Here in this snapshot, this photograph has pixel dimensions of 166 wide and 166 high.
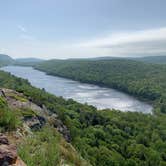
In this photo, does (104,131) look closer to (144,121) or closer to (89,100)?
(144,121)

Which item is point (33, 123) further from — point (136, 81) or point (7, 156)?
point (136, 81)

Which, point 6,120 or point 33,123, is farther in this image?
point 33,123

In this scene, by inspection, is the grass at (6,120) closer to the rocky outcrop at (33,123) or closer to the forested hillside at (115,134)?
the rocky outcrop at (33,123)

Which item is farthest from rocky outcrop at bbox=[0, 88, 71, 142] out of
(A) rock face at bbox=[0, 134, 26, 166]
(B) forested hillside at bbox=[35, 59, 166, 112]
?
(B) forested hillside at bbox=[35, 59, 166, 112]

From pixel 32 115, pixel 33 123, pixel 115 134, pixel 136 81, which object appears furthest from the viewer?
pixel 136 81

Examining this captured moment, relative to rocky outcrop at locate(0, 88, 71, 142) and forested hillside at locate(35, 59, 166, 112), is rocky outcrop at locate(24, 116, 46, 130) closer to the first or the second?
rocky outcrop at locate(0, 88, 71, 142)

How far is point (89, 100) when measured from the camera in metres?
106

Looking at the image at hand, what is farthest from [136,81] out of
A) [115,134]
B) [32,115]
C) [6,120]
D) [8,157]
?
[8,157]

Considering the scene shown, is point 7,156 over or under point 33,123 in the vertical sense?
over

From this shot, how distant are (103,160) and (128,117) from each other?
33129 millimetres

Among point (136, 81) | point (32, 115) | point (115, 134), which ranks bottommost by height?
point (136, 81)

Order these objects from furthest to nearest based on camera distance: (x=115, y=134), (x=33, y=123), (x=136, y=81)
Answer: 1. (x=136, y=81)
2. (x=115, y=134)
3. (x=33, y=123)

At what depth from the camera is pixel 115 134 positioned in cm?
6028

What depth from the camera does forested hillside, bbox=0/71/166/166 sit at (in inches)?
1704
